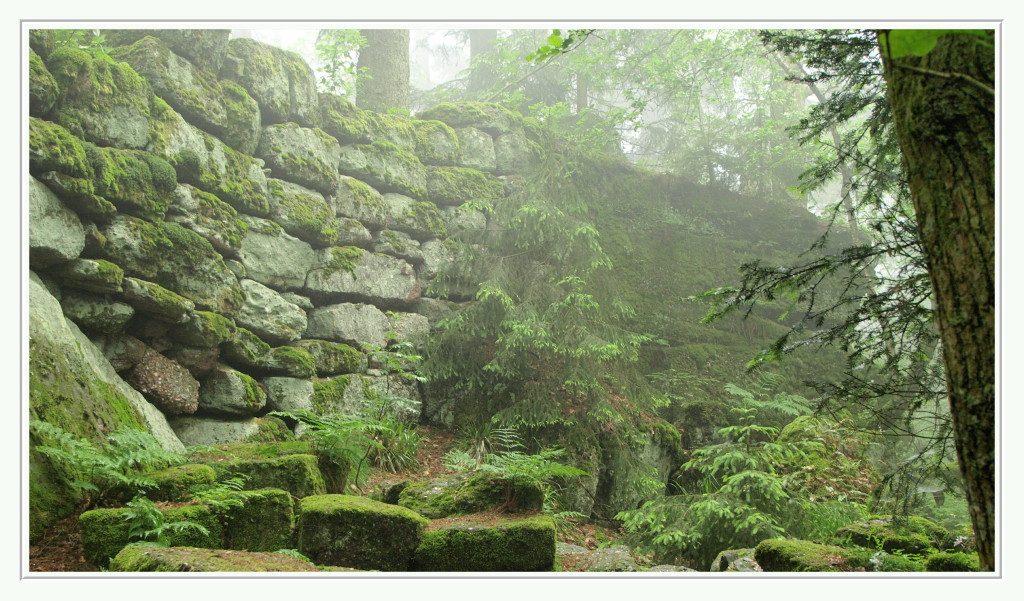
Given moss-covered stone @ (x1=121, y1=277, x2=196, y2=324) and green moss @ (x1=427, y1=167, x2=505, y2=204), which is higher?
green moss @ (x1=427, y1=167, x2=505, y2=204)

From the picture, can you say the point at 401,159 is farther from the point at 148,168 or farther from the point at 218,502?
the point at 218,502

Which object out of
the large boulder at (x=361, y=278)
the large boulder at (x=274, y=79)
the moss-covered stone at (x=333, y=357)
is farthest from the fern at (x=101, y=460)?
the large boulder at (x=274, y=79)

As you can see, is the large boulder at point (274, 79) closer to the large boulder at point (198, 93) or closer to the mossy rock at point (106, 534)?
the large boulder at point (198, 93)

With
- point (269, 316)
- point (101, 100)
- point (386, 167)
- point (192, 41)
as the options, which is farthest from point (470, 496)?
point (192, 41)

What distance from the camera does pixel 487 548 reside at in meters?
3.68

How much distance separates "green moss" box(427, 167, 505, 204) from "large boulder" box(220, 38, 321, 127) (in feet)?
6.21

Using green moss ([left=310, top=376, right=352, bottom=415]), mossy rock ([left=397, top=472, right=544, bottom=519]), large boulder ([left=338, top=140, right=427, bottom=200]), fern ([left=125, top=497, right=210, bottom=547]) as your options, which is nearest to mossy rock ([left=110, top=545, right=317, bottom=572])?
fern ([left=125, top=497, right=210, bottom=547])

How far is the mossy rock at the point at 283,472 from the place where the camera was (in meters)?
4.00

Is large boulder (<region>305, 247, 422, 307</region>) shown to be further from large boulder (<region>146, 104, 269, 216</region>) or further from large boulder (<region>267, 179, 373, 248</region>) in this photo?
large boulder (<region>146, 104, 269, 216</region>)

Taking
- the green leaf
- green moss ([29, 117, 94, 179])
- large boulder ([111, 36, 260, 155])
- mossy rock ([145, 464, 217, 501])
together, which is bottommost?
mossy rock ([145, 464, 217, 501])

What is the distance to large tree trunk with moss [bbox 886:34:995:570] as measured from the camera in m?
1.81

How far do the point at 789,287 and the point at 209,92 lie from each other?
19.8ft

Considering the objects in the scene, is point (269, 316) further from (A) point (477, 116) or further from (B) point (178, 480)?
(A) point (477, 116)

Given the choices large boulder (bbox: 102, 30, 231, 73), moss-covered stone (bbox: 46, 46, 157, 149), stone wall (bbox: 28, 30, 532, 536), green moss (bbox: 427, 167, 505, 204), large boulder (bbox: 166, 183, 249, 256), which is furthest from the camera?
green moss (bbox: 427, 167, 505, 204)
